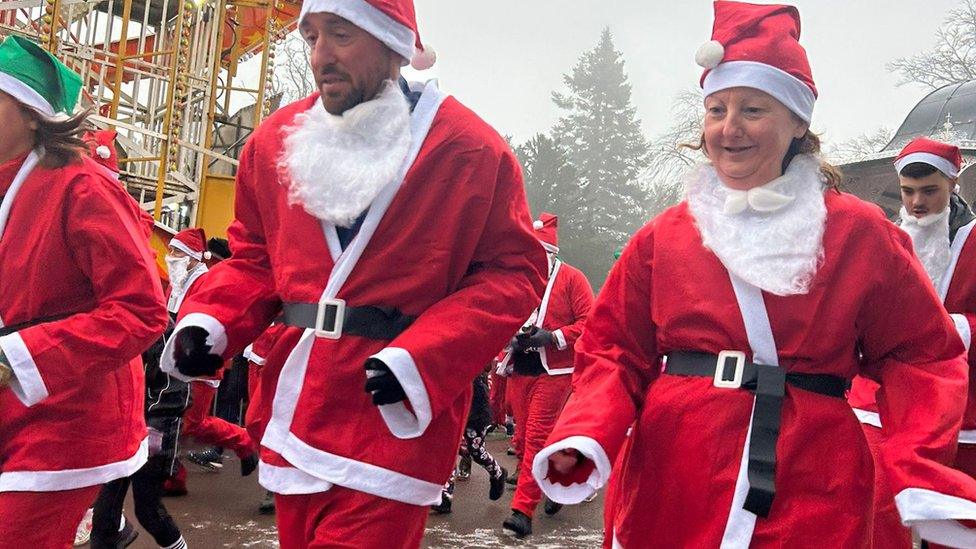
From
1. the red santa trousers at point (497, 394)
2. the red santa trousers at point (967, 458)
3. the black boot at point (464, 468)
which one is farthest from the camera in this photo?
the red santa trousers at point (497, 394)

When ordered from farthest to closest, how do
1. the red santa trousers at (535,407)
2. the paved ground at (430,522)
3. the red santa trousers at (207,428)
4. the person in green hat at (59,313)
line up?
the red santa trousers at (535,407), the red santa trousers at (207,428), the paved ground at (430,522), the person in green hat at (59,313)

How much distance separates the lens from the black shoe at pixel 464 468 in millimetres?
8923

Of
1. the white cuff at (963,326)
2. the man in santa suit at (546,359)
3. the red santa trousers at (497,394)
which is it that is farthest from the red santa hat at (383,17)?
the red santa trousers at (497,394)

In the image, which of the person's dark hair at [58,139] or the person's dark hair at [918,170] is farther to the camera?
the person's dark hair at [918,170]

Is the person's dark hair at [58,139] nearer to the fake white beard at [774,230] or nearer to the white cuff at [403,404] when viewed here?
the white cuff at [403,404]

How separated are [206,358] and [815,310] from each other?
1677 mm

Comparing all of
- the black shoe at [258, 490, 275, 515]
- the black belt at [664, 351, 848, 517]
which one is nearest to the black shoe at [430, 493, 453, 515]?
the black shoe at [258, 490, 275, 515]

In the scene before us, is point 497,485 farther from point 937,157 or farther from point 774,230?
point 774,230

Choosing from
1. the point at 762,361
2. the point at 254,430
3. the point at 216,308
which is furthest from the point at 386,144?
the point at 762,361

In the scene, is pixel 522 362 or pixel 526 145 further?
pixel 526 145

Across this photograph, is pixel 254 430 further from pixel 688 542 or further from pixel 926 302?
pixel 926 302

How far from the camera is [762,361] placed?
2424 millimetres

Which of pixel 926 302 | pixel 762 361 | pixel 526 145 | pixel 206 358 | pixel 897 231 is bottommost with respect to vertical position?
pixel 206 358

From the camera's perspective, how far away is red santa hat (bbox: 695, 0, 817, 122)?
264 cm
